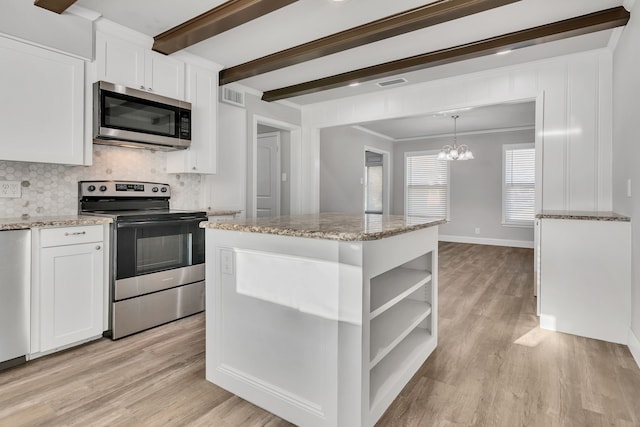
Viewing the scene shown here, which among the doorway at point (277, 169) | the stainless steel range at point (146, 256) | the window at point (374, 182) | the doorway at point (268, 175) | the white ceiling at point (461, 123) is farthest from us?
the window at point (374, 182)

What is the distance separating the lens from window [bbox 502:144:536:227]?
7.08 metres

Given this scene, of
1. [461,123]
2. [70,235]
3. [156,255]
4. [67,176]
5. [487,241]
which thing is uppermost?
[461,123]

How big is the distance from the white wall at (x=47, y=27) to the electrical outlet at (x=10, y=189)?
3.34ft

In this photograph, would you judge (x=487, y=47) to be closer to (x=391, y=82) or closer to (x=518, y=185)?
(x=391, y=82)


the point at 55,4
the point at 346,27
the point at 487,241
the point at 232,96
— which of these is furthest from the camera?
the point at 487,241

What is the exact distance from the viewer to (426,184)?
8344 mm

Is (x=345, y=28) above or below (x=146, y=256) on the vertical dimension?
above

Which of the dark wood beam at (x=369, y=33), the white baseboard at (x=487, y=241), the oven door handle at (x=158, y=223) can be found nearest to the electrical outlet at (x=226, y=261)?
the oven door handle at (x=158, y=223)

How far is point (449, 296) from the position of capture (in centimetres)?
379

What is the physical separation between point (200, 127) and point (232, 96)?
0.94 meters

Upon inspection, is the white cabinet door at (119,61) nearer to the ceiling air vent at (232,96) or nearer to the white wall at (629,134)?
the ceiling air vent at (232,96)

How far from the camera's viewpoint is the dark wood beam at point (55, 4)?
2.40 m

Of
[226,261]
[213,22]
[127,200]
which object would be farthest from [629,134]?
[127,200]

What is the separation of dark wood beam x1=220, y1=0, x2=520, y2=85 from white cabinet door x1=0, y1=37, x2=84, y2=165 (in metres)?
1.59
